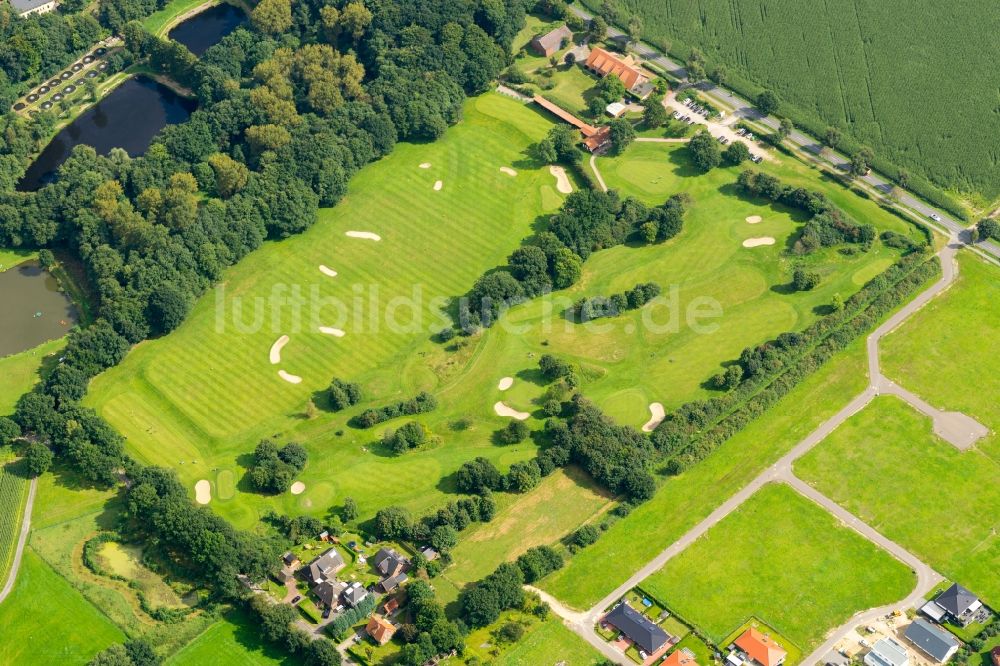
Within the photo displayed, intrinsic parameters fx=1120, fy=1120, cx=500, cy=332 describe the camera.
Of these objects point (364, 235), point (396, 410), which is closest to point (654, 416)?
point (396, 410)

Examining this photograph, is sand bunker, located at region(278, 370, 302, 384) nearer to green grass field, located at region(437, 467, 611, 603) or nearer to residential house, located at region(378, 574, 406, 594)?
green grass field, located at region(437, 467, 611, 603)

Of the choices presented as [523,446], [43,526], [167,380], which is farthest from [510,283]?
[43,526]

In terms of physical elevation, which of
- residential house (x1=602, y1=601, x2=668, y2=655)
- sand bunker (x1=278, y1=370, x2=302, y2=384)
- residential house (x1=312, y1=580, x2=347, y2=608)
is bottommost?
residential house (x1=602, y1=601, x2=668, y2=655)

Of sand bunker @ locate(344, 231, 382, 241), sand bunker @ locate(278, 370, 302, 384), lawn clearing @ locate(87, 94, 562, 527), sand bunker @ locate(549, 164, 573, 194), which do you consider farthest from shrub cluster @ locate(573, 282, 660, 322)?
sand bunker @ locate(278, 370, 302, 384)

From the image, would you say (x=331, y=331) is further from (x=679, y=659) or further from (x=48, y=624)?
(x=679, y=659)

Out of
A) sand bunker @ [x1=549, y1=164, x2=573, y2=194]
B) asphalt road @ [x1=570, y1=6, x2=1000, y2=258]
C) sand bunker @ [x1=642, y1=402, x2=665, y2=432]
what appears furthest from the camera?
sand bunker @ [x1=549, y1=164, x2=573, y2=194]

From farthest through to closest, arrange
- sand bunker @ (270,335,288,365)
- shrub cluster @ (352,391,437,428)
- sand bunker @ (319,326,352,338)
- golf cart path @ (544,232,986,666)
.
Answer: sand bunker @ (319,326,352,338) < sand bunker @ (270,335,288,365) < shrub cluster @ (352,391,437,428) < golf cart path @ (544,232,986,666)
